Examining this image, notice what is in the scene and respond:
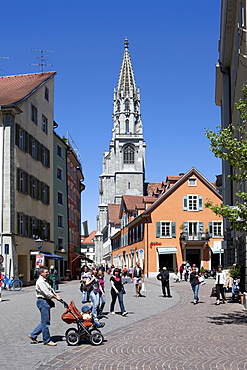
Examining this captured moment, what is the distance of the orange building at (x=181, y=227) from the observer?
5369 cm

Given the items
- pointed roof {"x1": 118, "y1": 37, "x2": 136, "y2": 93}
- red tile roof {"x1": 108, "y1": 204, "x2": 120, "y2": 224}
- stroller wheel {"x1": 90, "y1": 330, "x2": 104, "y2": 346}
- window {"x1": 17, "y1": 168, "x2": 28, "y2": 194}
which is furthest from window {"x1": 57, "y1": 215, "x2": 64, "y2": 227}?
pointed roof {"x1": 118, "y1": 37, "x2": 136, "y2": 93}

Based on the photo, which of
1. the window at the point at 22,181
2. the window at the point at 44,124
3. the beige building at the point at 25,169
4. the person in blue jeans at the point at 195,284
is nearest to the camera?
the person in blue jeans at the point at 195,284

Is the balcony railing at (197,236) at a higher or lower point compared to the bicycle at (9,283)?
higher

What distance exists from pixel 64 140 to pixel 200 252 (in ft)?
57.5

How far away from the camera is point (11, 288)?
109ft

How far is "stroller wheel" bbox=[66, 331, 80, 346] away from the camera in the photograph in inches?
432

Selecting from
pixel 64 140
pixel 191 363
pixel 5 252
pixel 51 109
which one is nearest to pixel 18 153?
pixel 5 252

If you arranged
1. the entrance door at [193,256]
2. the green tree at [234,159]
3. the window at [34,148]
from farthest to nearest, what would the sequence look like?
the entrance door at [193,256], the window at [34,148], the green tree at [234,159]

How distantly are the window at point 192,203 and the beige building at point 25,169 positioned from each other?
1479 centimetres

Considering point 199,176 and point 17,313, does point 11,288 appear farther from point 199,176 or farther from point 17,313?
point 199,176

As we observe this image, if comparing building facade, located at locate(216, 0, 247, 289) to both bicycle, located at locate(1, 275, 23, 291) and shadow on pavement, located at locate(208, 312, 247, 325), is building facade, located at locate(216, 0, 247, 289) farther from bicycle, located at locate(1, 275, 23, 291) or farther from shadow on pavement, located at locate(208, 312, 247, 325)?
bicycle, located at locate(1, 275, 23, 291)

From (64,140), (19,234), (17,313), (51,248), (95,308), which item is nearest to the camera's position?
(95,308)

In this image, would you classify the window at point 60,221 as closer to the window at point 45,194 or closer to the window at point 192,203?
the window at point 45,194

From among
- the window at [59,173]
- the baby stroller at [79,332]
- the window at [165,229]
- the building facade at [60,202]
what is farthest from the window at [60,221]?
the baby stroller at [79,332]
